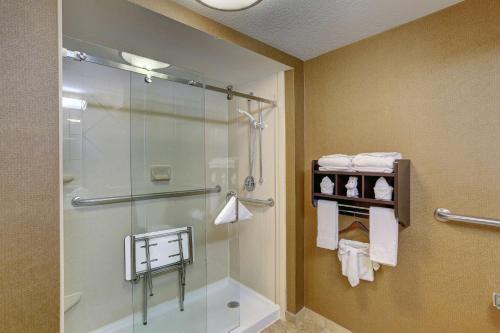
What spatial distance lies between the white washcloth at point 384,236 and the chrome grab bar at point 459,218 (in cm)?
24

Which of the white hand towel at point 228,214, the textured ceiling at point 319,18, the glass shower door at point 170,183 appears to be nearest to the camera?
the textured ceiling at point 319,18

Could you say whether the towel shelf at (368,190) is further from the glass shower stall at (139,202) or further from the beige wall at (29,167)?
the beige wall at (29,167)

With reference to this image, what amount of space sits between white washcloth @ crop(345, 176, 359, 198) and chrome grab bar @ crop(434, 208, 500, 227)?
0.44m

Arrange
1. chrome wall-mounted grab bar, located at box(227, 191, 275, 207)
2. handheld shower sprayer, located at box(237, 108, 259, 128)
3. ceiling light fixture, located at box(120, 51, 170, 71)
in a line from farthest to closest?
handheld shower sprayer, located at box(237, 108, 259, 128)
chrome wall-mounted grab bar, located at box(227, 191, 275, 207)
ceiling light fixture, located at box(120, 51, 170, 71)

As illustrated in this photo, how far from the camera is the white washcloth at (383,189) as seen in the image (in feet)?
4.58

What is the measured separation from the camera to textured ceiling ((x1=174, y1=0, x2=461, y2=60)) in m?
1.32

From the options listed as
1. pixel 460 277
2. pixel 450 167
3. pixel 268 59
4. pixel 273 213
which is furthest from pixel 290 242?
pixel 268 59

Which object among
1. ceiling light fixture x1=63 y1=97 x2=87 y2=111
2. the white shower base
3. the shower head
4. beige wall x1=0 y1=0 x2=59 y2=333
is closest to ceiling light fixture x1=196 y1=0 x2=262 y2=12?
beige wall x1=0 y1=0 x2=59 y2=333

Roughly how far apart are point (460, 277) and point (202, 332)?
5.50ft

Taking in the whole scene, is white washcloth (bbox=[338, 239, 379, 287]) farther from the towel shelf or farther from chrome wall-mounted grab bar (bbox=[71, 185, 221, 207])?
chrome wall-mounted grab bar (bbox=[71, 185, 221, 207])

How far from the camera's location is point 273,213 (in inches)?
84.8

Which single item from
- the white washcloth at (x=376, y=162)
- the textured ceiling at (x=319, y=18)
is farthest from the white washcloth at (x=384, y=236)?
the textured ceiling at (x=319, y=18)

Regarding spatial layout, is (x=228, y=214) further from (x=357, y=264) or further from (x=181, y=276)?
(x=357, y=264)

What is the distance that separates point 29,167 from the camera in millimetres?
910
